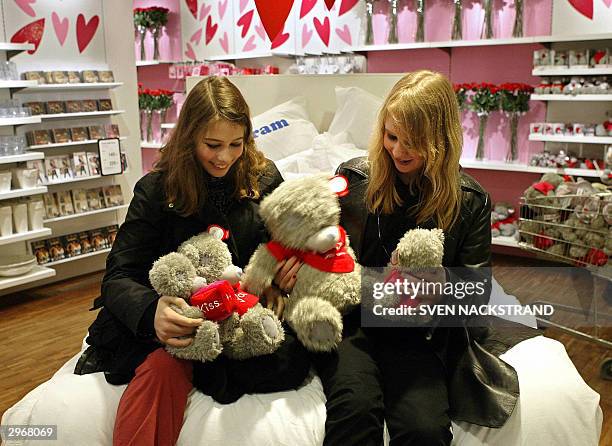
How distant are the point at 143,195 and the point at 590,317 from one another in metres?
2.68

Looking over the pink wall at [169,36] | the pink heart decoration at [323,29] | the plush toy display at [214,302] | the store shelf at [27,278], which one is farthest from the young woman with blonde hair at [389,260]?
the pink wall at [169,36]

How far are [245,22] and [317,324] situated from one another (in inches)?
222

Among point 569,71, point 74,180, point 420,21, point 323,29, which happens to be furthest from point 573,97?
point 74,180

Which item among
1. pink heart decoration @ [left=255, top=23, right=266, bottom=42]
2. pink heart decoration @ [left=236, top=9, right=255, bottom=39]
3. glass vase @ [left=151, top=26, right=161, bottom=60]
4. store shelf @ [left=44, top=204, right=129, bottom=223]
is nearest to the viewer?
store shelf @ [left=44, top=204, right=129, bottom=223]

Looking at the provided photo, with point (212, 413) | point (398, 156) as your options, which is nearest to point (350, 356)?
point (212, 413)

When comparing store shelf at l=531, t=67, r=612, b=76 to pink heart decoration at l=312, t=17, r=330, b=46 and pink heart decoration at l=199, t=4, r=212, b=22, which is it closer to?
pink heart decoration at l=312, t=17, r=330, b=46

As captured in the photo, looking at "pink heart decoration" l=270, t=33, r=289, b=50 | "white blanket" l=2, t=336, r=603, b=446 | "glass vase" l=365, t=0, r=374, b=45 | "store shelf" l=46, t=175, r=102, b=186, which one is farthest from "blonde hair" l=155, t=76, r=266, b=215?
"pink heart decoration" l=270, t=33, r=289, b=50

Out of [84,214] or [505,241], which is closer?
[84,214]

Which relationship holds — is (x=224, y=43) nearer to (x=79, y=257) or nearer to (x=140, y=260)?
(x=79, y=257)

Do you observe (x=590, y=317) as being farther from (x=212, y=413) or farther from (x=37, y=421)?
Answer: (x=37, y=421)

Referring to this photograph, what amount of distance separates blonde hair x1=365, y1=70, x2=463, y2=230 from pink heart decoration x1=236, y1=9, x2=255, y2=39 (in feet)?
16.9

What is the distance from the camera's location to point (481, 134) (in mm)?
5137

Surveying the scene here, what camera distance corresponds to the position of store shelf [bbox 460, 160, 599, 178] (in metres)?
4.51

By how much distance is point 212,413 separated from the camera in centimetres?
168
